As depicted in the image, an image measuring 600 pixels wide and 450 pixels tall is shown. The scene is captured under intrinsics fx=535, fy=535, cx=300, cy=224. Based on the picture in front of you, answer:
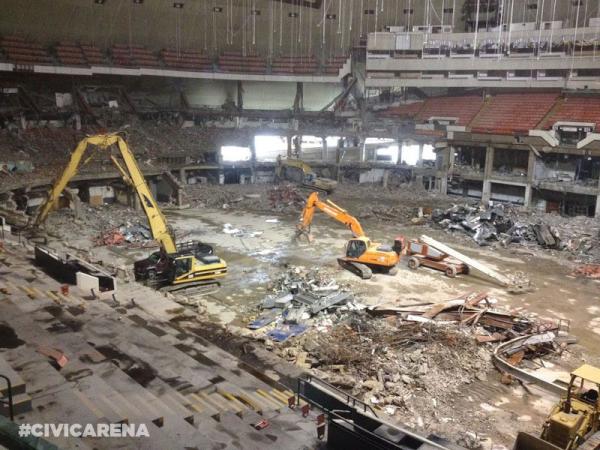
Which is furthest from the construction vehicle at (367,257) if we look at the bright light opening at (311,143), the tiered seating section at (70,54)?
the tiered seating section at (70,54)

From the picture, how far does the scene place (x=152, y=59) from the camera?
1604 inches

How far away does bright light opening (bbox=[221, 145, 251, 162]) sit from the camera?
132ft

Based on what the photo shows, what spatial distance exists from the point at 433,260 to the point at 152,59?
2828cm

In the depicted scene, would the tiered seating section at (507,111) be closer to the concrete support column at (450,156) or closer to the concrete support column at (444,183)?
the concrete support column at (450,156)

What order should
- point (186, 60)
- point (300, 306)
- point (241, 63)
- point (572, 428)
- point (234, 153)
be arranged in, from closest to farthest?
point (572, 428)
point (300, 306)
point (234, 153)
point (186, 60)
point (241, 63)

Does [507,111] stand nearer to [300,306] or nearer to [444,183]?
[444,183]

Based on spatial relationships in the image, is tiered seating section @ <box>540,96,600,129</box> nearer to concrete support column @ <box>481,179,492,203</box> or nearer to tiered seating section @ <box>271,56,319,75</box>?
concrete support column @ <box>481,179,492,203</box>

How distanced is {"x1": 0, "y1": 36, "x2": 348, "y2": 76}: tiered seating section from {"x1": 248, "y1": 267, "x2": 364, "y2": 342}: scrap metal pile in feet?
84.9

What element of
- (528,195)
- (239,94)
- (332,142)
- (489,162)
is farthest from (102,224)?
(528,195)

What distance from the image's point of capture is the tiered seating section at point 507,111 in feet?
119

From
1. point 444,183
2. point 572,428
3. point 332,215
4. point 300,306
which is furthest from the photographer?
point 444,183

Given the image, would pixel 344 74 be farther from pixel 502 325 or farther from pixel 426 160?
pixel 502 325

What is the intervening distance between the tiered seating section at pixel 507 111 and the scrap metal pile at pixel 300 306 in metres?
23.1

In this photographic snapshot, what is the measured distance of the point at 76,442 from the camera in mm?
7441
